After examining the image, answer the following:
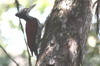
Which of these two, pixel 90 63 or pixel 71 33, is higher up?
pixel 71 33

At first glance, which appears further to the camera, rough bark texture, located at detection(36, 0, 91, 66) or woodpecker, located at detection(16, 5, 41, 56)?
woodpecker, located at detection(16, 5, 41, 56)

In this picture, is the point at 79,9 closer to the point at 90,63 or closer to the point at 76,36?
the point at 76,36

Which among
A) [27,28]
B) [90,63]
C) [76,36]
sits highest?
[76,36]

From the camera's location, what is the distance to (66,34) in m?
2.28

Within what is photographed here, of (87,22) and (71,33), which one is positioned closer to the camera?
(71,33)

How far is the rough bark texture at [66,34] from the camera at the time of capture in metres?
2.16

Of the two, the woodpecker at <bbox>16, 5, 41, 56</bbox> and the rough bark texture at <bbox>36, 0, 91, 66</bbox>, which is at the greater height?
the rough bark texture at <bbox>36, 0, 91, 66</bbox>

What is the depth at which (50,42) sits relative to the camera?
225 centimetres

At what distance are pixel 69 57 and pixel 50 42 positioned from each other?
202 millimetres

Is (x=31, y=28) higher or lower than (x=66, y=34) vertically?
lower

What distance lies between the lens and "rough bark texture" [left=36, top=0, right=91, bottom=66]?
216 cm

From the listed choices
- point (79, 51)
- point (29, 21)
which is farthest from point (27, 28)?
point (79, 51)

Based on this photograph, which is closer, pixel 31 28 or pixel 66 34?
pixel 66 34

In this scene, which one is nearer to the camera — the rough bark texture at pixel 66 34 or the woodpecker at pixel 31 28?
the rough bark texture at pixel 66 34
